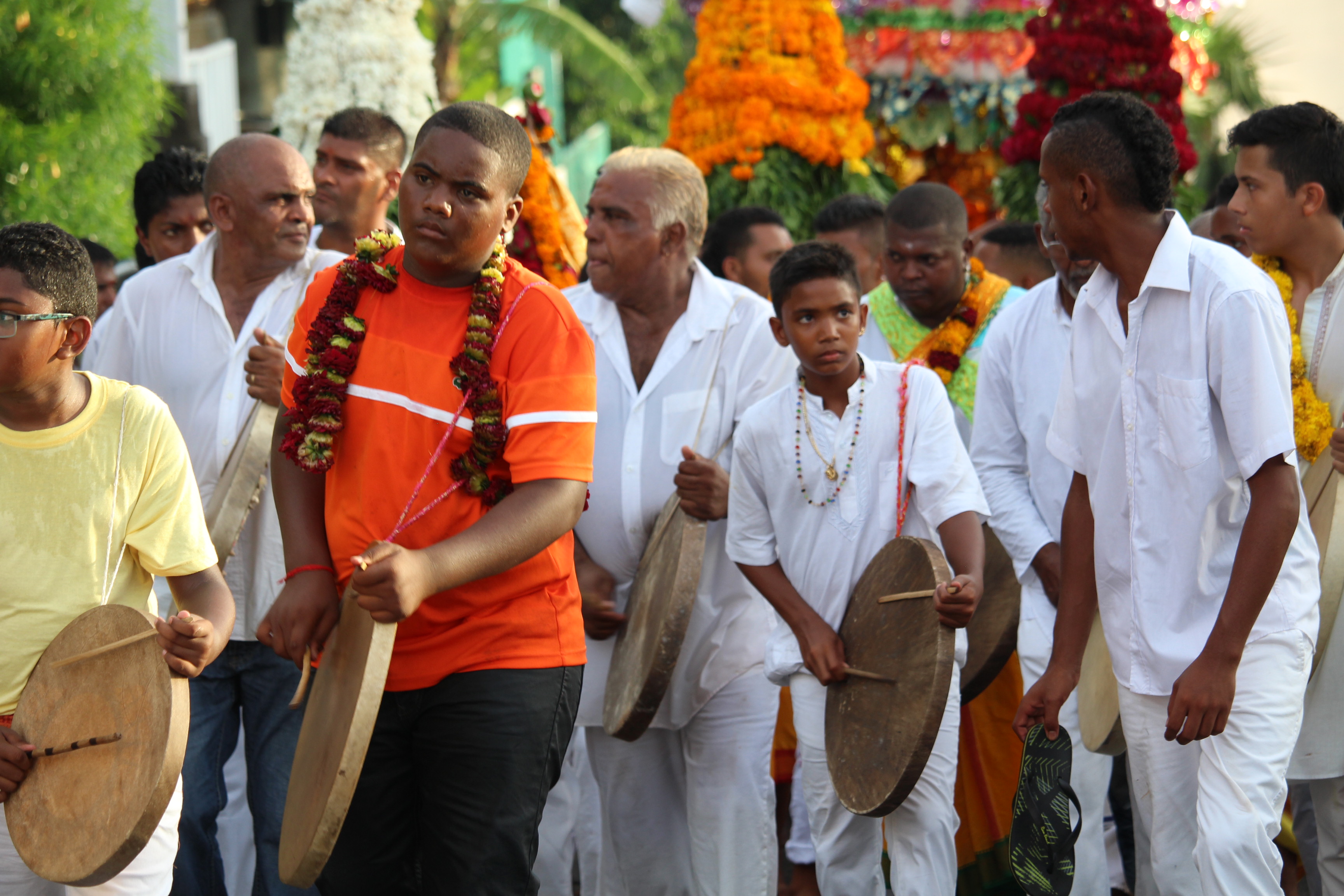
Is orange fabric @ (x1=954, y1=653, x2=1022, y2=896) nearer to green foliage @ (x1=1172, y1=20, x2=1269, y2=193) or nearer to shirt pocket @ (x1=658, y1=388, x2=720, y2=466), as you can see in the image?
shirt pocket @ (x1=658, y1=388, x2=720, y2=466)

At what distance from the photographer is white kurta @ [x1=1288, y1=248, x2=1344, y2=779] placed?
4.08 meters

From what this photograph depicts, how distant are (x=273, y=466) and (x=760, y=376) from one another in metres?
2.04

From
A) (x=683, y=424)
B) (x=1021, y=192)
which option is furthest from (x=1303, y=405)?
(x=1021, y=192)

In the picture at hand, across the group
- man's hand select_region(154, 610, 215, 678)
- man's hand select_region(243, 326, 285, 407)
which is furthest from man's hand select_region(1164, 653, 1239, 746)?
man's hand select_region(243, 326, 285, 407)

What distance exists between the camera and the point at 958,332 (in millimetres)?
5848

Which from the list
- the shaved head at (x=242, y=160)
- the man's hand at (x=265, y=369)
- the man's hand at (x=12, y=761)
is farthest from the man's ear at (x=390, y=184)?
the man's hand at (x=12, y=761)

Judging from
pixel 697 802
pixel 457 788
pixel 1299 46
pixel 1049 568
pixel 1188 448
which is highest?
pixel 1299 46

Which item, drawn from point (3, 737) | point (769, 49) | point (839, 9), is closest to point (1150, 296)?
point (3, 737)

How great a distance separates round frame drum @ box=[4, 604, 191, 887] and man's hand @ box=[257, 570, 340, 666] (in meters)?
0.28

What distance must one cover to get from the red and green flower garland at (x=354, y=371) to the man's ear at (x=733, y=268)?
12.6ft

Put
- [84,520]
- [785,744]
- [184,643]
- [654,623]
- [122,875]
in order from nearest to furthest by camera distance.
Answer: [184,643] < [122,875] < [84,520] < [654,623] < [785,744]

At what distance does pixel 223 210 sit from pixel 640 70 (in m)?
23.7

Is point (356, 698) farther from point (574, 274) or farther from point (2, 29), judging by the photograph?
point (2, 29)

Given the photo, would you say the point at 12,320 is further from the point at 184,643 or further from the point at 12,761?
the point at 12,761
